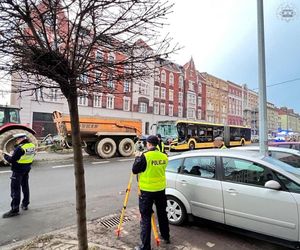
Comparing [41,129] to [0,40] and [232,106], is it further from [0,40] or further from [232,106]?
[232,106]

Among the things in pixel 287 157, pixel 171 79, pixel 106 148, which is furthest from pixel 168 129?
pixel 171 79

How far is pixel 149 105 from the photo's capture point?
1781 inches

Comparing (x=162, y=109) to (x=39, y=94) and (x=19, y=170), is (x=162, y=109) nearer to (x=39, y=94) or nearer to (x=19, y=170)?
(x=19, y=170)

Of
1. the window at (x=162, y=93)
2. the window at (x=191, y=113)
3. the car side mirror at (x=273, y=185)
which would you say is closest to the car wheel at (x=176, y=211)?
the car side mirror at (x=273, y=185)

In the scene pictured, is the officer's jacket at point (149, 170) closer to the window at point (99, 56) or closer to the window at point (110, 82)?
the window at point (110, 82)

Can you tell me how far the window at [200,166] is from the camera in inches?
196

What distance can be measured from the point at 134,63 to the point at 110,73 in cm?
30

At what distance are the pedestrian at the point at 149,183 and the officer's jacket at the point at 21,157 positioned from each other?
312cm

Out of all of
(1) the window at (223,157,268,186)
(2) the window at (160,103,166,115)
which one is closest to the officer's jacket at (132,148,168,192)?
(1) the window at (223,157,268,186)

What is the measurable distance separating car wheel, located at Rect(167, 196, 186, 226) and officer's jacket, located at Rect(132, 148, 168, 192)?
3.72ft

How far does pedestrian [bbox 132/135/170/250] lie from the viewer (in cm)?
405

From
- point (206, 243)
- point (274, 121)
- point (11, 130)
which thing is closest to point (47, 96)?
point (206, 243)

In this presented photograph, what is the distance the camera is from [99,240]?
4418 millimetres

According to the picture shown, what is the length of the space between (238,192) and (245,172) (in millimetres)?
369
